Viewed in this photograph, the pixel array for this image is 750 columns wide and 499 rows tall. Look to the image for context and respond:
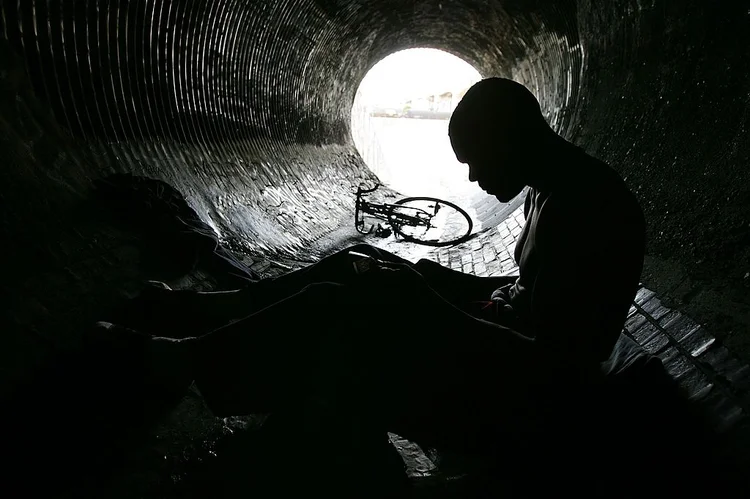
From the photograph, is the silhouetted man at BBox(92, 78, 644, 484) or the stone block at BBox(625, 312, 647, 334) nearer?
the silhouetted man at BBox(92, 78, 644, 484)

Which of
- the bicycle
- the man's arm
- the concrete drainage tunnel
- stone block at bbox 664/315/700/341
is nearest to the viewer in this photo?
the man's arm

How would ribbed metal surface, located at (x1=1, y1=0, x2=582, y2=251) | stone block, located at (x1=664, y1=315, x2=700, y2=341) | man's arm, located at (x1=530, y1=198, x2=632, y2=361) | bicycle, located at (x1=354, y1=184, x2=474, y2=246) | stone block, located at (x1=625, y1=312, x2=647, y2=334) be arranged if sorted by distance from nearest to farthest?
1. man's arm, located at (x1=530, y1=198, x2=632, y2=361)
2. stone block, located at (x1=664, y1=315, x2=700, y2=341)
3. stone block, located at (x1=625, y1=312, x2=647, y2=334)
4. ribbed metal surface, located at (x1=1, y1=0, x2=582, y2=251)
5. bicycle, located at (x1=354, y1=184, x2=474, y2=246)

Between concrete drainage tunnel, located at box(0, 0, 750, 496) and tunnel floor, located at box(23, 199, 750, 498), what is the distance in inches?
Answer: 5.2

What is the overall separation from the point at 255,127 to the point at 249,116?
9.1 inches

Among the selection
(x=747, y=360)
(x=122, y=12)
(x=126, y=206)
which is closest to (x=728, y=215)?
(x=747, y=360)

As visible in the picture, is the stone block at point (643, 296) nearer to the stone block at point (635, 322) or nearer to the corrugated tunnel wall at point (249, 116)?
the stone block at point (635, 322)

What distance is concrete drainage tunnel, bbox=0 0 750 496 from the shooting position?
7.93ft

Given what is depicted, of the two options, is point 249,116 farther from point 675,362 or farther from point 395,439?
point 675,362

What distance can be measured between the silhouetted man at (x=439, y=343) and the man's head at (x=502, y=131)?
151mm

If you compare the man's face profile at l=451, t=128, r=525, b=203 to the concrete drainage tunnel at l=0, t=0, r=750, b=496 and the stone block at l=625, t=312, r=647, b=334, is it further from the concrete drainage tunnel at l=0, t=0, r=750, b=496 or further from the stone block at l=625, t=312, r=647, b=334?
the stone block at l=625, t=312, r=647, b=334

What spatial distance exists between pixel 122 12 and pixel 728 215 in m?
4.86

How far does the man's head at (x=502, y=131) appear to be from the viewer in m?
2.00

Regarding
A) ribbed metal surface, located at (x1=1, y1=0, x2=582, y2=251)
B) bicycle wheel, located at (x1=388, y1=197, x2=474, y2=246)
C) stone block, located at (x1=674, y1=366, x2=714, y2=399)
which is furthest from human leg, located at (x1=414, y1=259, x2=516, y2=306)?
bicycle wheel, located at (x1=388, y1=197, x2=474, y2=246)

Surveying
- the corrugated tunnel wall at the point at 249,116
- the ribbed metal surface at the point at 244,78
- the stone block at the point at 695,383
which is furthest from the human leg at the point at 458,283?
the ribbed metal surface at the point at 244,78
